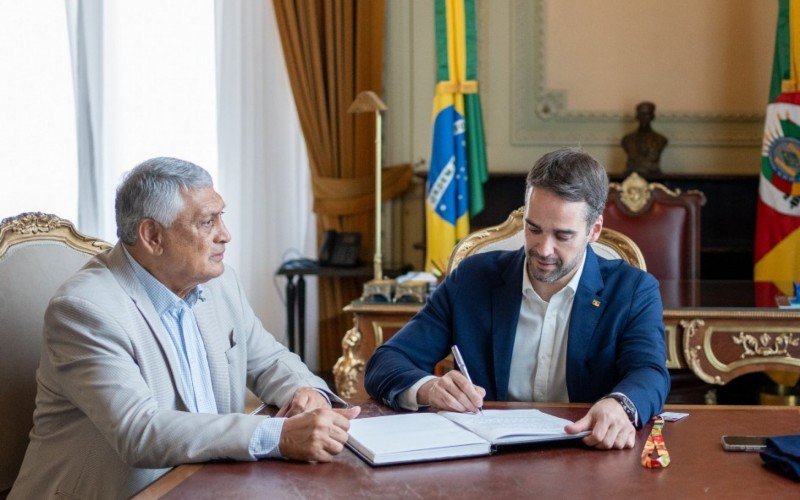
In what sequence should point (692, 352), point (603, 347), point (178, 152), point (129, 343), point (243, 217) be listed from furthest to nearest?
point (243, 217) < point (178, 152) < point (692, 352) < point (603, 347) < point (129, 343)

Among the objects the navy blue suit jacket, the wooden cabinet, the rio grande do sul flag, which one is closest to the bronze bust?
the rio grande do sul flag

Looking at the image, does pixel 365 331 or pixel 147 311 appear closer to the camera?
pixel 147 311

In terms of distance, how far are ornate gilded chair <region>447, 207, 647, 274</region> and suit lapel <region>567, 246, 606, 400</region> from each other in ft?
1.97

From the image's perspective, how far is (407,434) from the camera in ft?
5.52

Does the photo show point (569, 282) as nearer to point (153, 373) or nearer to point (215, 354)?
point (215, 354)

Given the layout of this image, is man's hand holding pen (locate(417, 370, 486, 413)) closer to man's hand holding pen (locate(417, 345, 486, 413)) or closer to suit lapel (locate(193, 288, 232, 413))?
man's hand holding pen (locate(417, 345, 486, 413))

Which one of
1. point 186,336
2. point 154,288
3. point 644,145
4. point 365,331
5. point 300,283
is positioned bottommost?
point 300,283

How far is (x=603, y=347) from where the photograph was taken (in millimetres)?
2098

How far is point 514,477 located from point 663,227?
2697 millimetres

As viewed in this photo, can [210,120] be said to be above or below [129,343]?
above

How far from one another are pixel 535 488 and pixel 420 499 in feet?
0.59

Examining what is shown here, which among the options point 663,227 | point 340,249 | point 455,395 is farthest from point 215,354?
point 340,249

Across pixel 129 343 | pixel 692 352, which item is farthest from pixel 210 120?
pixel 129 343

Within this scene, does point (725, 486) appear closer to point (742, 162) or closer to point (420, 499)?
point (420, 499)
